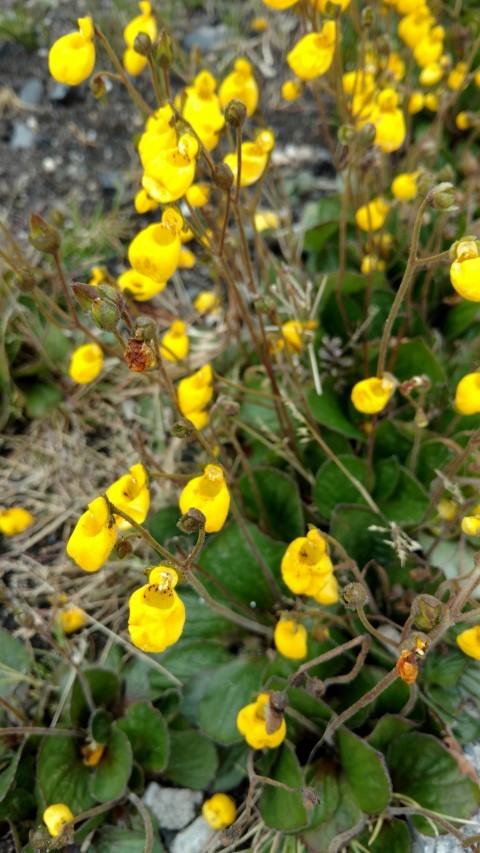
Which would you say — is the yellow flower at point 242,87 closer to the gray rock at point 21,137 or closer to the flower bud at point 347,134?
the flower bud at point 347,134

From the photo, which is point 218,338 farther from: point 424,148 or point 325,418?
point 424,148

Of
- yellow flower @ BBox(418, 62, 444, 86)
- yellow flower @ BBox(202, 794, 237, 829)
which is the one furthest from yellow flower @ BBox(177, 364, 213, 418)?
yellow flower @ BBox(418, 62, 444, 86)

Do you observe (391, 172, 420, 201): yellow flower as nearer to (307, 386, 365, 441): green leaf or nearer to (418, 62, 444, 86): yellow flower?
(418, 62, 444, 86): yellow flower

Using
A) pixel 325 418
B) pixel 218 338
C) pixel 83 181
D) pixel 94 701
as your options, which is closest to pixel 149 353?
pixel 325 418

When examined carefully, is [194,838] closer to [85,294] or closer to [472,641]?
[472,641]

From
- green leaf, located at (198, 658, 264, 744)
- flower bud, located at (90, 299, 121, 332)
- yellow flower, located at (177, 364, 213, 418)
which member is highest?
flower bud, located at (90, 299, 121, 332)

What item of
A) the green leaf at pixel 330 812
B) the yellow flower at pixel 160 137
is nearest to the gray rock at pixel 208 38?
the yellow flower at pixel 160 137
